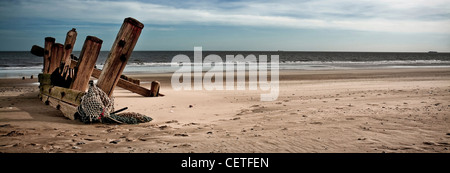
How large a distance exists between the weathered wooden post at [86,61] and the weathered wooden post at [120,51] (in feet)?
2.40

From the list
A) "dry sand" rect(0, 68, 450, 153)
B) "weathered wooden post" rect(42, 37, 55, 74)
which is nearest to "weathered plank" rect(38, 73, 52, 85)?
"dry sand" rect(0, 68, 450, 153)

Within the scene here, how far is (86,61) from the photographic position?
5930 mm

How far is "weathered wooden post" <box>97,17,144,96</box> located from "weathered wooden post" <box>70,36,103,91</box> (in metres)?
0.73

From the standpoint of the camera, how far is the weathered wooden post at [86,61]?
585 centimetres

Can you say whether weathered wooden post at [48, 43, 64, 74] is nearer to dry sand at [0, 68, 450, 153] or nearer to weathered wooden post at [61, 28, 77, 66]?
weathered wooden post at [61, 28, 77, 66]

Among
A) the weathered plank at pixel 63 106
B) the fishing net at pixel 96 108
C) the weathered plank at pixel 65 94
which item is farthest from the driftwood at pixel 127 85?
the fishing net at pixel 96 108

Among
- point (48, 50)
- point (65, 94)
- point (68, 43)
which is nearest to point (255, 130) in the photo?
point (65, 94)

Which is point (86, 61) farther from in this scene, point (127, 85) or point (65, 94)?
point (127, 85)

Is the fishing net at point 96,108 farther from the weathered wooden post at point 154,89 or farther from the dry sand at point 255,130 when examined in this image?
the weathered wooden post at point 154,89

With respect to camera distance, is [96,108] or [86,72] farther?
[86,72]

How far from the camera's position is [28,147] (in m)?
3.77

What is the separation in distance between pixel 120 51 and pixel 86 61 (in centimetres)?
110

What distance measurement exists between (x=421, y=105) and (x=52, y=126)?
7014 mm
